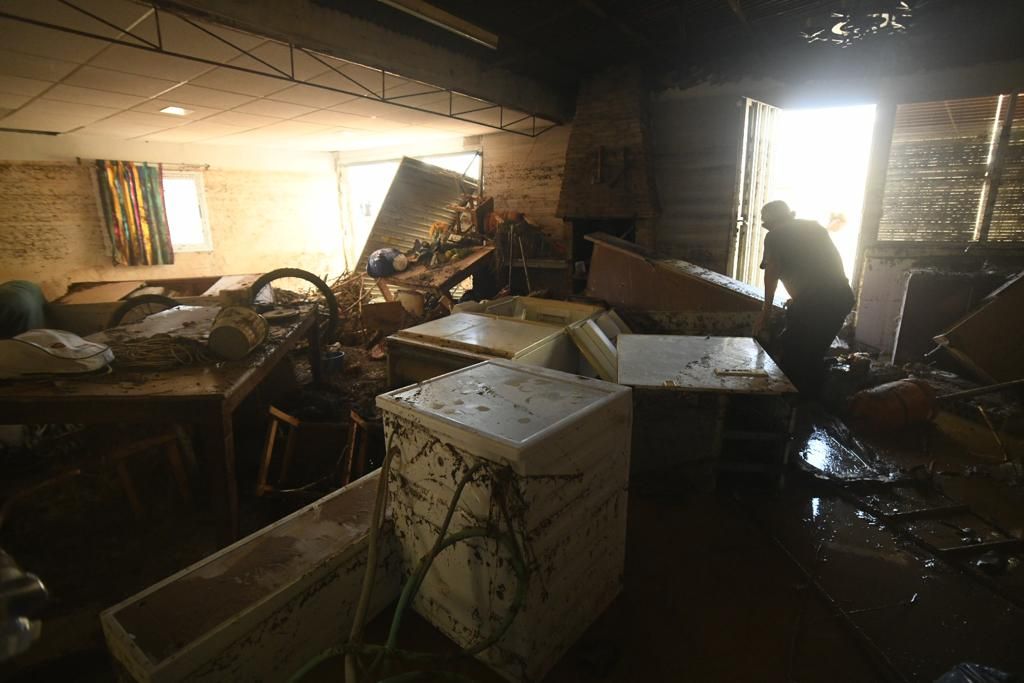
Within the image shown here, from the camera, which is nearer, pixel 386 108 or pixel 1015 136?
pixel 1015 136

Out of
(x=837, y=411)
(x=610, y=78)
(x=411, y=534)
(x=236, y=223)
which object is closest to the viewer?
(x=411, y=534)

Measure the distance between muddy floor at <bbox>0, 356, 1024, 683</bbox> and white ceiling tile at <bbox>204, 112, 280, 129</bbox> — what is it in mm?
5957

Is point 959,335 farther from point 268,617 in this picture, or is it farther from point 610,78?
point 268,617

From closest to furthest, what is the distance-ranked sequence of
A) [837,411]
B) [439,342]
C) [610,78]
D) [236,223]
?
[439,342] < [837,411] < [610,78] < [236,223]

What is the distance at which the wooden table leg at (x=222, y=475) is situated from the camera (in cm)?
242

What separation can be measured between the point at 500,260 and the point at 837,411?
5381 millimetres

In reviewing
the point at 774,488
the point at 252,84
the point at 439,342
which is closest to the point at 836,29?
the point at 774,488

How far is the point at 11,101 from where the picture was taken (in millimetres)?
5855

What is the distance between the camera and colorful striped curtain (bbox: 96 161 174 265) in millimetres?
8797

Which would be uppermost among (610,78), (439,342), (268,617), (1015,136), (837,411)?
(610,78)

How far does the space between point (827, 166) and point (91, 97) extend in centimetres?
1339

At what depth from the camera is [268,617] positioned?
143 centimetres

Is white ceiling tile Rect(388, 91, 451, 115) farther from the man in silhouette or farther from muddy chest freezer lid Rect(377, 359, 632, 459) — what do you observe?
muddy chest freezer lid Rect(377, 359, 632, 459)

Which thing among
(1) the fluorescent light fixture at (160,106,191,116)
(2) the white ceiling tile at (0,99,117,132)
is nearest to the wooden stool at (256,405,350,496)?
(1) the fluorescent light fixture at (160,106,191,116)
